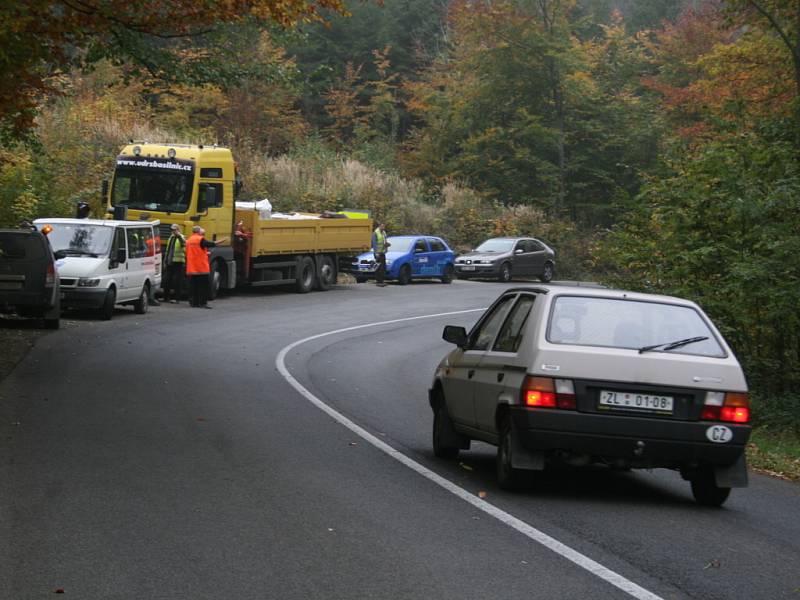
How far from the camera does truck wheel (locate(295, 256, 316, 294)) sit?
120 feet

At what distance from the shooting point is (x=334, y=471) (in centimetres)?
1038

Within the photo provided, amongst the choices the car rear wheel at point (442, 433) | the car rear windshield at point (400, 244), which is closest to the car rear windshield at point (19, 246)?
the car rear wheel at point (442, 433)

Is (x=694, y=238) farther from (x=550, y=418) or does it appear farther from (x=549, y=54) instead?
(x=549, y=54)

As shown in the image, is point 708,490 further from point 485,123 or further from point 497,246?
point 485,123

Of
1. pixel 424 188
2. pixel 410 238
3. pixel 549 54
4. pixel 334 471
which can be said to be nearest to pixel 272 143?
pixel 424 188

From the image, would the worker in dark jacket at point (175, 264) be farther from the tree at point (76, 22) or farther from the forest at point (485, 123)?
the tree at point (76, 22)

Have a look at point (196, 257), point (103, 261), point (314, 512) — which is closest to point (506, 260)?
point (196, 257)

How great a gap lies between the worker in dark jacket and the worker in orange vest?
0.43 meters

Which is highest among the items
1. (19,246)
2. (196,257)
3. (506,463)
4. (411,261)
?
(19,246)

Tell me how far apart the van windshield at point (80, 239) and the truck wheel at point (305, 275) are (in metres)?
10.2

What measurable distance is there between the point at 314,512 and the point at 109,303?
60.8 feet

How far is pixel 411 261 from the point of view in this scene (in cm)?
4288

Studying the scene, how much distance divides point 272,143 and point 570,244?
605 inches

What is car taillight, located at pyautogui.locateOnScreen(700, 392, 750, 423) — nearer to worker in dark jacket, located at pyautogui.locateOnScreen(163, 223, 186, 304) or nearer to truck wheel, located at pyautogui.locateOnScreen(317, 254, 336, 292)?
worker in dark jacket, located at pyautogui.locateOnScreen(163, 223, 186, 304)
